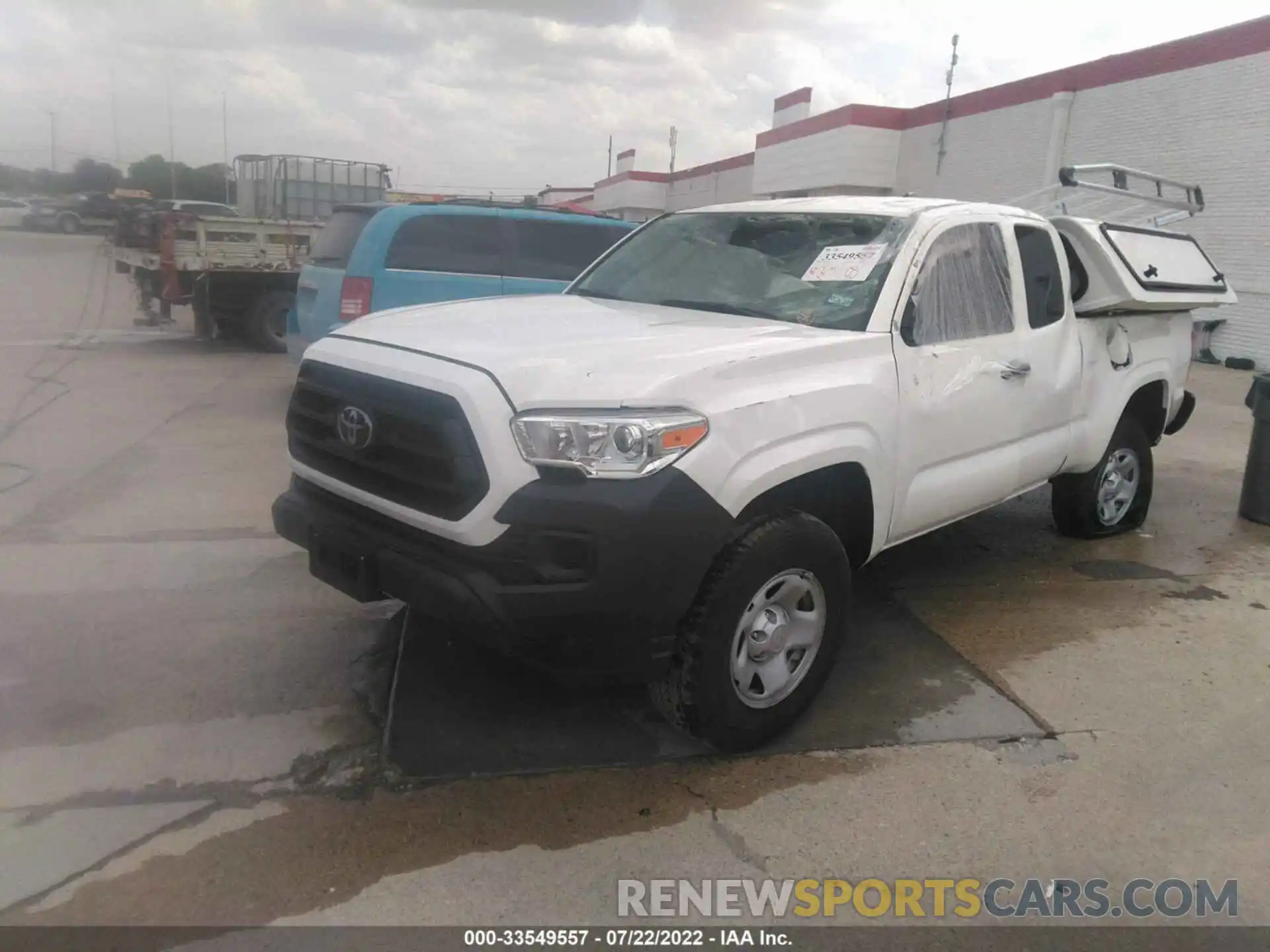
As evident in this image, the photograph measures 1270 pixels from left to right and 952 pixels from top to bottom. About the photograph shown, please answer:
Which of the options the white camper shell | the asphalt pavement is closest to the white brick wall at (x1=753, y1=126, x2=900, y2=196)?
the white camper shell

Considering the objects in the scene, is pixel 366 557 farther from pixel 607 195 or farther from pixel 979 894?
pixel 607 195

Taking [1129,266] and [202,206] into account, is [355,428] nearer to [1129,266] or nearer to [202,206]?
[1129,266]

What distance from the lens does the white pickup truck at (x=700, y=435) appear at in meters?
2.86

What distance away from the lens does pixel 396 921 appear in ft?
8.45

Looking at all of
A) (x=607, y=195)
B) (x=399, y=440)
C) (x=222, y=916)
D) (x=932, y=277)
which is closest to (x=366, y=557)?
(x=399, y=440)

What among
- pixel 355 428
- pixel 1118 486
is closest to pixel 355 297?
pixel 355 428

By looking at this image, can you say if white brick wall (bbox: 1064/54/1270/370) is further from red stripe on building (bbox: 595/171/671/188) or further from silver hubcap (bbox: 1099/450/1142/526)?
red stripe on building (bbox: 595/171/671/188)

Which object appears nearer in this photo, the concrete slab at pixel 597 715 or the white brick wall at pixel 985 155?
the concrete slab at pixel 597 715

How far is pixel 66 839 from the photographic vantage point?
289 centimetres

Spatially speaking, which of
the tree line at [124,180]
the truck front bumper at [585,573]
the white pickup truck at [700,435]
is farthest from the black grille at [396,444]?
the tree line at [124,180]

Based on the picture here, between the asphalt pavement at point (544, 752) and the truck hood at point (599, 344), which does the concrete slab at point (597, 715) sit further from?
the truck hood at point (599, 344)

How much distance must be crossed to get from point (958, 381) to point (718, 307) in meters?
1.02

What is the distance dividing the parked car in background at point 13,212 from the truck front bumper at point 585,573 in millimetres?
16533

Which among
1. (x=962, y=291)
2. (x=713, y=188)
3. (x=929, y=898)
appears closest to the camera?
(x=929, y=898)
